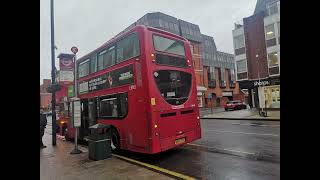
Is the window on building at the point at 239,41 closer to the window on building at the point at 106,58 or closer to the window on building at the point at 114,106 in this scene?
the window on building at the point at 106,58

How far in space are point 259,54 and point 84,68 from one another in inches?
1021

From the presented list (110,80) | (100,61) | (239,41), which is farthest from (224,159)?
(239,41)

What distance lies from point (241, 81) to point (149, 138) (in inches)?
1140

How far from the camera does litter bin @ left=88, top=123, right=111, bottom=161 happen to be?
28.4 feet

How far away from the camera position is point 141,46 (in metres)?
8.27

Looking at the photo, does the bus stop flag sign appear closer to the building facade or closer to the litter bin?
the litter bin

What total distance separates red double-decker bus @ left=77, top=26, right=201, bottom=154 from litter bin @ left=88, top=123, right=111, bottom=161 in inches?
24.3

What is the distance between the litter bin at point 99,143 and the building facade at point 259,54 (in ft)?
75.6

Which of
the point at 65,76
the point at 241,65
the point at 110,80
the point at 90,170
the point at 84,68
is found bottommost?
the point at 90,170

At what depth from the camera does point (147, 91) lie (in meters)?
8.02

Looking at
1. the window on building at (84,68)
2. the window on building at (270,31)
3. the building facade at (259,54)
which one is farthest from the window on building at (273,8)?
the window on building at (84,68)

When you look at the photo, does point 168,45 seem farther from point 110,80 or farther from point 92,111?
point 92,111

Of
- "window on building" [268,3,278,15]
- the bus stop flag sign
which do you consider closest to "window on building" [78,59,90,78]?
the bus stop flag sign
